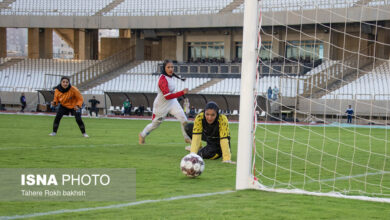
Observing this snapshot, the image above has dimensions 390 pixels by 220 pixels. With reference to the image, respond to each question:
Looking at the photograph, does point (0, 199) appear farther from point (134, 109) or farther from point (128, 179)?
point (134, 109)

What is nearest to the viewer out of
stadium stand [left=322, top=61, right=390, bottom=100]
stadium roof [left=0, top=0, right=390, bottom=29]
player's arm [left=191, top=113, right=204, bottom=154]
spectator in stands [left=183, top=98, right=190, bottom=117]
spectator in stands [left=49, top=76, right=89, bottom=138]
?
player's arm [left=191, top=113, right=204, bottom=154]

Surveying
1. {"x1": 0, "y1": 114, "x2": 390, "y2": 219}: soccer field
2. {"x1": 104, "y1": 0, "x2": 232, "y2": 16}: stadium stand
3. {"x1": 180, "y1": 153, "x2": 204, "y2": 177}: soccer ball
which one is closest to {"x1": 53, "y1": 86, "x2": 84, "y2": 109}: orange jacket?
{"x1": 0, "y1": 114, "x2": 390, "y2": 219}: soccer field

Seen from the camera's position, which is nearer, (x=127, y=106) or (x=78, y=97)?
(x=78, y=97)

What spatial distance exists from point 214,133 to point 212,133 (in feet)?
0.11

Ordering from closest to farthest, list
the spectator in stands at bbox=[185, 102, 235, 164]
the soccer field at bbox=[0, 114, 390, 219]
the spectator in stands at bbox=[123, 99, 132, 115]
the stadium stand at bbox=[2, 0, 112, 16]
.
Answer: the soccer field at bbox=[0, 114, 390, 219] → the spectator in stands at bbox=[185, 102, 235, 164] → the spectator in stands at bbox=[123, 99, 132, 115] → the stadium stand at bbox=[2, 0, 112, 16]

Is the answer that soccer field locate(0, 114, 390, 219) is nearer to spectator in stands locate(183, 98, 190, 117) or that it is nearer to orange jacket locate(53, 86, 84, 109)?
orange jacket locate(53, 86, 84, 109)

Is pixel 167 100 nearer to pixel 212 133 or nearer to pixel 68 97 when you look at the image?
pixel 212 133

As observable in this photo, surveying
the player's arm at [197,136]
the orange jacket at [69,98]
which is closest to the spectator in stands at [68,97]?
the orange jacket at [69,98]

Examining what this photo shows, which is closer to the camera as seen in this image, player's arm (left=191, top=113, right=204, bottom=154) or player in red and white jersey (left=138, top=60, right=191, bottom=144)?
player's arm (left=191, top=113, right=204, bottom=154)

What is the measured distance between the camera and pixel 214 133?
9398 mm

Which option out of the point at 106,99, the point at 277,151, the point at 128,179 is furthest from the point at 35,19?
the point at 128,179

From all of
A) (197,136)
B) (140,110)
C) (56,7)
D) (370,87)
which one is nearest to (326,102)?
(370,87)

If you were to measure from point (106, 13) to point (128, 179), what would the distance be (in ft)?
134

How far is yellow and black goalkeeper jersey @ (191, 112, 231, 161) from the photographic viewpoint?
28.8ft
